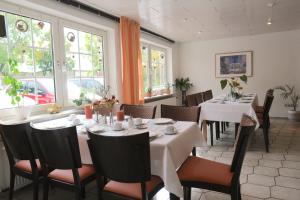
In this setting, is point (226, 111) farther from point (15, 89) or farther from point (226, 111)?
point (15, 89)

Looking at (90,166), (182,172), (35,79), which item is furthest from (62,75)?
(182,172)

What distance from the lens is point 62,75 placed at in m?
3.34

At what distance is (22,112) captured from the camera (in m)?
2.59

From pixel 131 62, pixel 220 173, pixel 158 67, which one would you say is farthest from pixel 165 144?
pixel 158 67

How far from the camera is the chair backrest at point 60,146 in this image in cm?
164

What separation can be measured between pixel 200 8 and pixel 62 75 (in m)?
2.43

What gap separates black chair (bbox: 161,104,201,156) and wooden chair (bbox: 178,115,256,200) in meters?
0.76

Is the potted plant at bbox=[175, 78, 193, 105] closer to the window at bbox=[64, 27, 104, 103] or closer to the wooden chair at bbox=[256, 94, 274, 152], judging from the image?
the window at bbox=[64, 27, 104, 103]

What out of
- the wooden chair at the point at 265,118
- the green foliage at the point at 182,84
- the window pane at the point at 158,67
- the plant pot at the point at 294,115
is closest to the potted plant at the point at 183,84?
the green foliage at the point at 182,84

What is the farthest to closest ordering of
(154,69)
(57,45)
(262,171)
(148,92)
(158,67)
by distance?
(158,67) < (154,69) < (148,92) < (57,45) < (262,171)

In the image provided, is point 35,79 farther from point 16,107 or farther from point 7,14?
point 7,14

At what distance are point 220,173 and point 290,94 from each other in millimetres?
5455

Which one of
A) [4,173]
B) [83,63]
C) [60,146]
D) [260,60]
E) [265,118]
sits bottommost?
[4,173]

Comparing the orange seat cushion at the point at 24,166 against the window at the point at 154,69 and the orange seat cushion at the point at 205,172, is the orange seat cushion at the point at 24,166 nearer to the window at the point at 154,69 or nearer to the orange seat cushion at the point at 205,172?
the orange seat cushion at the point at 205,172
